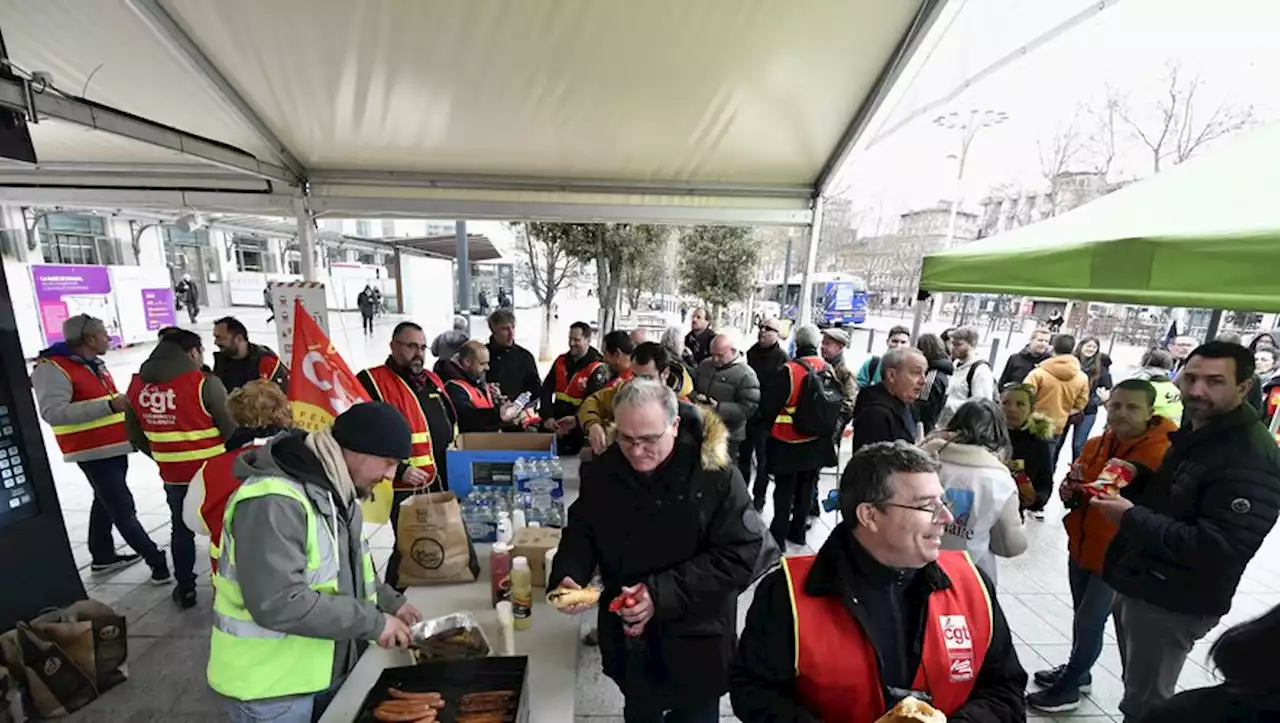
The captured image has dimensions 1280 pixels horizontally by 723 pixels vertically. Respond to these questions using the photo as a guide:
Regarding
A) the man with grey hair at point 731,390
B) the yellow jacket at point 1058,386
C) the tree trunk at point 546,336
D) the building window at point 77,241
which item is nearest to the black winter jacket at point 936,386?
the yellow jacket at point 1058,386

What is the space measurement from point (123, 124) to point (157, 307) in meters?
14.7

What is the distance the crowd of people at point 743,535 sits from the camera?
129 centimetres

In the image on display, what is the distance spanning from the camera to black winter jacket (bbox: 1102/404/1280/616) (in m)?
1.81

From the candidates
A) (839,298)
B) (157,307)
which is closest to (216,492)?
(157,307)

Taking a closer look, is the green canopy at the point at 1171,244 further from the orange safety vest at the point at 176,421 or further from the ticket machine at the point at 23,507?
the ticket machine at the point at 23,507

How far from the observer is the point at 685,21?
303 cm

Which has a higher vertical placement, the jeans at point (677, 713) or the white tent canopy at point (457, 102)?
the white tent canopy at point (457, 102)

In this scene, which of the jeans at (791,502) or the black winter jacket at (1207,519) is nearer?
the black winter jacket at (1207,519)

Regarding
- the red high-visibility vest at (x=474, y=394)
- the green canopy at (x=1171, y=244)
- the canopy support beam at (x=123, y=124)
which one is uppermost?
the canopy support beam at (x=123, y=124)

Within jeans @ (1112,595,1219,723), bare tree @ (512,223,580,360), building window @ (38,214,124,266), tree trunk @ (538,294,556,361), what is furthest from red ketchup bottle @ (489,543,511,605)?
building window @ (38,214,124,266)

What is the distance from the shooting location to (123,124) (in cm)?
323

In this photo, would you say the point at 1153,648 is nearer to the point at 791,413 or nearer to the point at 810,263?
the point at 791,413

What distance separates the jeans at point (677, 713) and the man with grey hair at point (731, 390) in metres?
2.49

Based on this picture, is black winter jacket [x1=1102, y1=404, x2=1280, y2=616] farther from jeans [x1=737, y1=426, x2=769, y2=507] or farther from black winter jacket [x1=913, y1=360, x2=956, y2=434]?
jeans [x1=737, y1=426, x2=769, y2=507]
